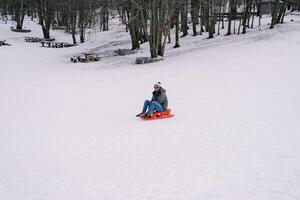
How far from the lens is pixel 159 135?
404 inches

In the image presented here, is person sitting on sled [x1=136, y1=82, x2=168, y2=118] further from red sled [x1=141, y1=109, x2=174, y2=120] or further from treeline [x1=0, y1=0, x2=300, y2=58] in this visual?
treeline [x1=0, y1=0, x2=300, y2=58]

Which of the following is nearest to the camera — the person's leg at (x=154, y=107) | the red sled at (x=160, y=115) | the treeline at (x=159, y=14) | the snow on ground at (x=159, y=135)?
the snow on ground at (x=159, y=135)

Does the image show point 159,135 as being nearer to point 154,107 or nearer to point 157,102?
point 154,107

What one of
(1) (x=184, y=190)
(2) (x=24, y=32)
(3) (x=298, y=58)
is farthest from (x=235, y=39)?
(2) (x=24, y=32)

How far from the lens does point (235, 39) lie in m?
34.8

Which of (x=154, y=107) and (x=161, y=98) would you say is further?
(x=161, y=98)

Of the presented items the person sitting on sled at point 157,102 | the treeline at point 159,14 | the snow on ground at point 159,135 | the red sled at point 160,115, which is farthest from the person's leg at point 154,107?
the treeline at point 159,14

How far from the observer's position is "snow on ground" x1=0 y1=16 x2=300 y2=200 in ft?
21.8

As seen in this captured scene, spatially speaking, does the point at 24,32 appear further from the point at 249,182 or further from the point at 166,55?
the point at 249,182

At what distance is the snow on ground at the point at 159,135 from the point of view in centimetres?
666

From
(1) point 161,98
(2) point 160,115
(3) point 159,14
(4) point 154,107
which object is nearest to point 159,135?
(4) point 154,107

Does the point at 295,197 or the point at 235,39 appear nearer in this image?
the point at 295,197

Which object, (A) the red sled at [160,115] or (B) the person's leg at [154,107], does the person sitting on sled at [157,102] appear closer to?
(B) the person's leg at [154,107]

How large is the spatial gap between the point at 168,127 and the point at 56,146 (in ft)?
11.6
